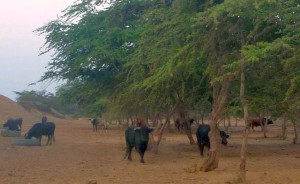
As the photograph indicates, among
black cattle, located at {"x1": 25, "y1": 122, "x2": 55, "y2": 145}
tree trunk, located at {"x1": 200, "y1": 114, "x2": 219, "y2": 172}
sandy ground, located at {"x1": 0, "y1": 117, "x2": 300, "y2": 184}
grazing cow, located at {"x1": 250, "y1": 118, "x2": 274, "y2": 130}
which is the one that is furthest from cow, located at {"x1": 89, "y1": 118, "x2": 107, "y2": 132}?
tree trunk, located at {"x1": 200, "y1": 114, "x2": 219, "y2": 172}

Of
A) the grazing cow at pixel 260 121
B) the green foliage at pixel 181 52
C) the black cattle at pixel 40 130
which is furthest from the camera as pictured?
the grazing cow at pixel 260 121

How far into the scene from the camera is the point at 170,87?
2147 cm

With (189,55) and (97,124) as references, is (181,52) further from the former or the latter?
(97,124)

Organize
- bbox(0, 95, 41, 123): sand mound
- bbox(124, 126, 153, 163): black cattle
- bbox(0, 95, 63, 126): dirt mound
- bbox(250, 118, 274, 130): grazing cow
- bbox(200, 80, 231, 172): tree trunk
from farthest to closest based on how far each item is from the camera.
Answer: bbox(0, 95, 41, 123): sand mound → bbox(0, 95, 63, 126): dirt mound → bbox(250, 118, 274, 130): grazing cow → bbox(124, 126, 153, 163): black cattle → bbox(200, 80, 231, 172): tree trunk

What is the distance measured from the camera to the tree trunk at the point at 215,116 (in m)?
15.4

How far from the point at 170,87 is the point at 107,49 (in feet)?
14.8

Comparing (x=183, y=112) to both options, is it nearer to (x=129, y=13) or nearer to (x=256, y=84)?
(x=129, y=13)

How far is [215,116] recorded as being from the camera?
16.0 metres

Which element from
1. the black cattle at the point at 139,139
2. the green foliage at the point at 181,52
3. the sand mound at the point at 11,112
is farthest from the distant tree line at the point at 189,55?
the sand mound at the point at 11,112

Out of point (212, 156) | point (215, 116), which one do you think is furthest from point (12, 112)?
point (215, 116)

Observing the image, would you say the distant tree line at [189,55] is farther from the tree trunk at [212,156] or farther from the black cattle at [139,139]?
the black cattle at [139,139]

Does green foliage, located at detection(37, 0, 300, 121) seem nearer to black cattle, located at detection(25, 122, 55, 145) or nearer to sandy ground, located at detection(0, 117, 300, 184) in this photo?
sandy ground, located at detection(0, 117, 300, 184)

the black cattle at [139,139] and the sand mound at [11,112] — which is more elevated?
the sand mound at [11,112]

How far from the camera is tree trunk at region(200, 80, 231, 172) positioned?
15.4 metres
